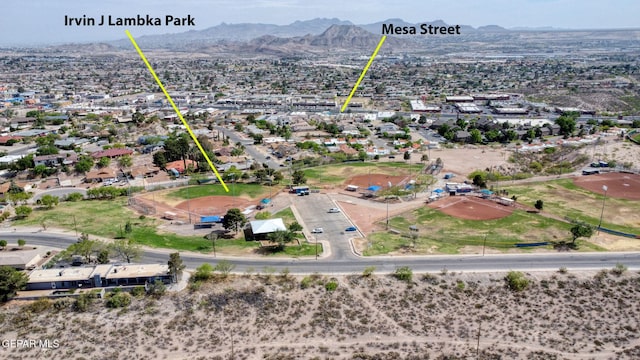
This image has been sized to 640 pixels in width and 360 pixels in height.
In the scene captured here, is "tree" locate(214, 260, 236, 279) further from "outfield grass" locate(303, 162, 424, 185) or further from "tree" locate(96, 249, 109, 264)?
"outfield grass" locate(303, 162, 424, 185)

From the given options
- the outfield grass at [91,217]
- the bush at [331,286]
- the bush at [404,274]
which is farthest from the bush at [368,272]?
the outfield grass at [91,217]

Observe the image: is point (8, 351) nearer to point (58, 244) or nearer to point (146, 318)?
point (146, 318)

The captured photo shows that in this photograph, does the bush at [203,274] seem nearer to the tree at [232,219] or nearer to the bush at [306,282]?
the bush at [306,282]

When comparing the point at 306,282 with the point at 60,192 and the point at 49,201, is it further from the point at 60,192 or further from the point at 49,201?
the point at 60,192

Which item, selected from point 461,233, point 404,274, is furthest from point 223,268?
point 461,233

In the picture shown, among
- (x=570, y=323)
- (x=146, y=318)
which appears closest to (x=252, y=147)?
(x=146, y=318)
